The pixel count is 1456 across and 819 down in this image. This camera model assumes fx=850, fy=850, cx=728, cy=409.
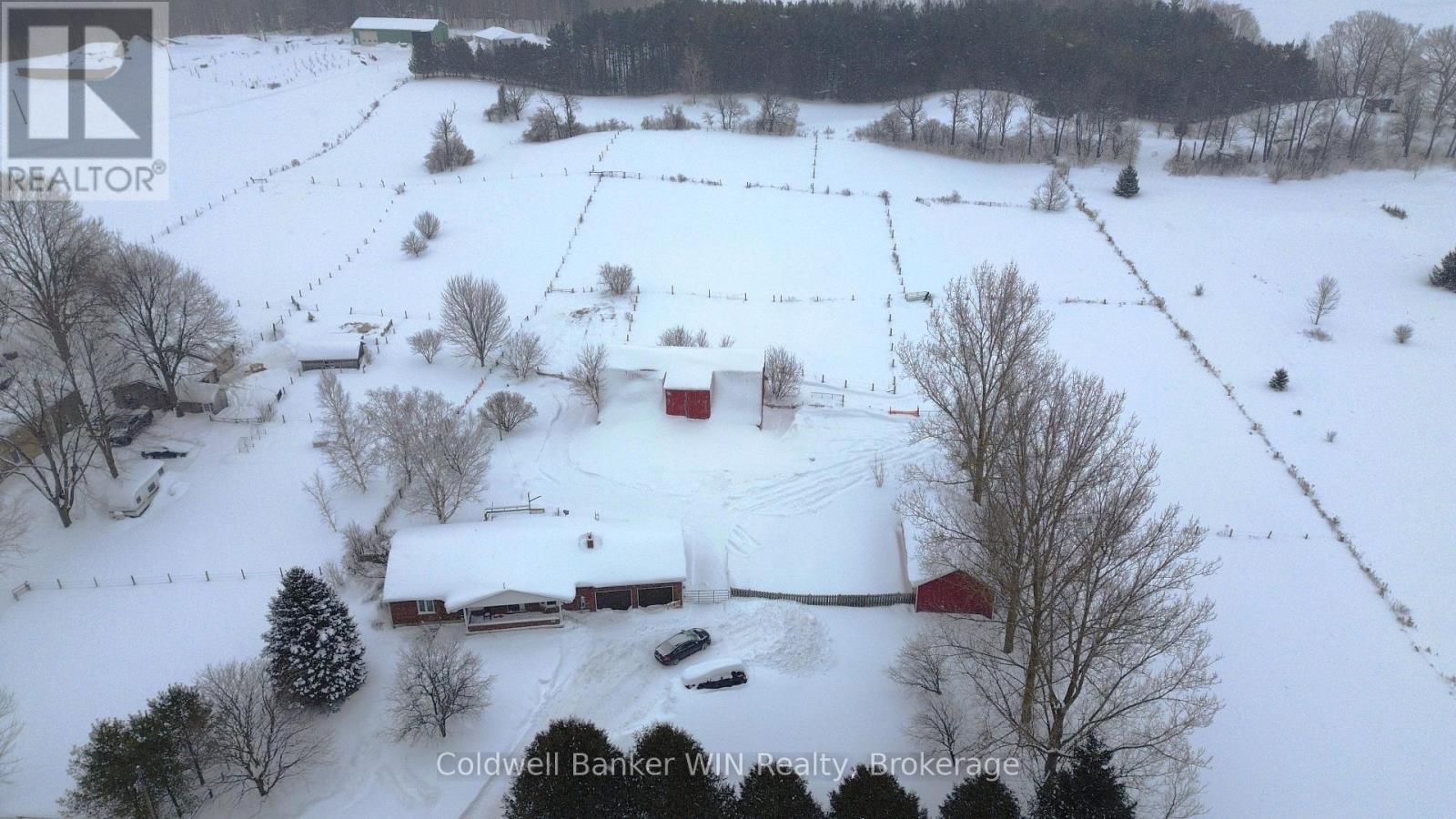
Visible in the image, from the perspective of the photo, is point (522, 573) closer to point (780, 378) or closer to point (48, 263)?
point (780, 378)

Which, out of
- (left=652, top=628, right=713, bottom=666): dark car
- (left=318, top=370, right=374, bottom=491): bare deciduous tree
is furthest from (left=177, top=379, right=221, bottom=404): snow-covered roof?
(left=652, top=628, right=713, bottom=666): dark car

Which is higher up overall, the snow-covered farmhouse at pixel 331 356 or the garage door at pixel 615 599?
the snow-covered farmhouse at pixel 331 356

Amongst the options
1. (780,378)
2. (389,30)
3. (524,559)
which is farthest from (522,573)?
(389,30)

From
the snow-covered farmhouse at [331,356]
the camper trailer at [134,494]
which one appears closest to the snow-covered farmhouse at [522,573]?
the camper trailer at [134,494]

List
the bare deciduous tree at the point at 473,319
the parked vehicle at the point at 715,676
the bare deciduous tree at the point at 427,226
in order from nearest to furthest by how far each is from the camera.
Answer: the parked vehicle at the point at 715,676 → the bare deciduous tree at the point at 473,319 → the bare deciduous tree at the point at 427,226

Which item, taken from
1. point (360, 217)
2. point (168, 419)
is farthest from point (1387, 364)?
point (360, 217)

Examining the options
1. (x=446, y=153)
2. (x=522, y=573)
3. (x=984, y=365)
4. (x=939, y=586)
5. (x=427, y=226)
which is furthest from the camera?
(x=446, y=153)

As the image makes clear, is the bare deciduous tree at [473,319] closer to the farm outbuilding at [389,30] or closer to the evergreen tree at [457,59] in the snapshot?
the evergreen tree at [457,59]
